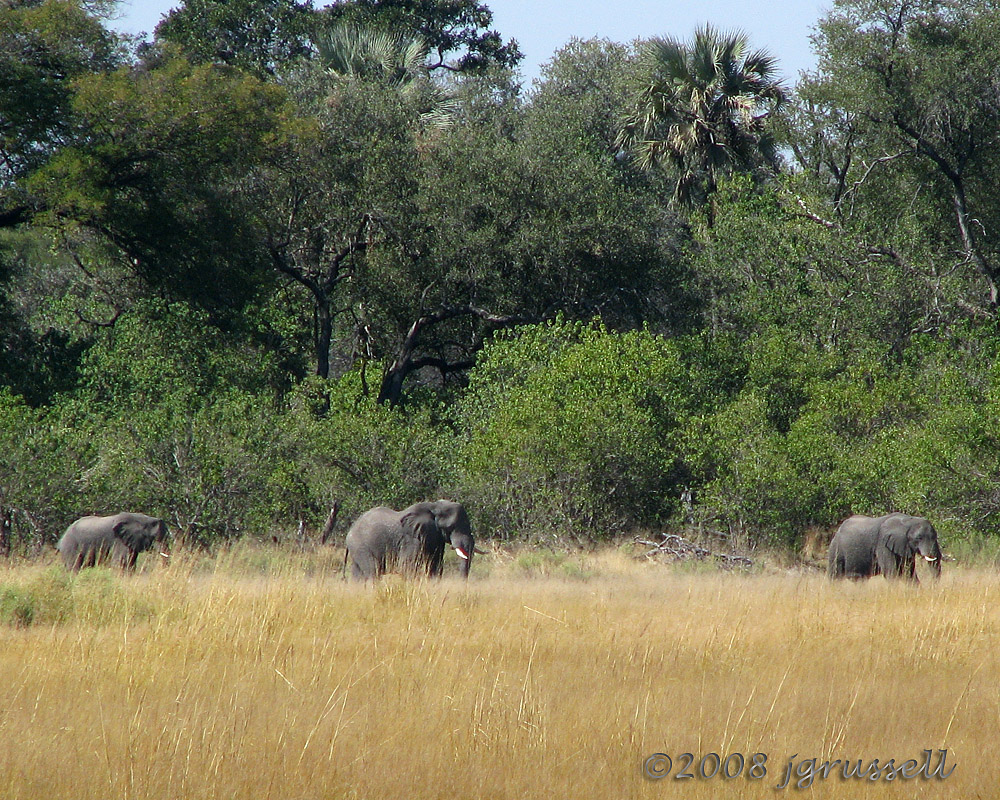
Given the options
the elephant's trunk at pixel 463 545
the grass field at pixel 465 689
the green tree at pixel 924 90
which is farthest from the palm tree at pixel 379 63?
the grass field at pixel 465 689

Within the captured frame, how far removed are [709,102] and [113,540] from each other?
62.3 ft

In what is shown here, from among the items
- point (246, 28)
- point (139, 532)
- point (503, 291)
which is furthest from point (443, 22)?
point (139, 532)

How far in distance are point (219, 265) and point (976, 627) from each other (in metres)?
17.7

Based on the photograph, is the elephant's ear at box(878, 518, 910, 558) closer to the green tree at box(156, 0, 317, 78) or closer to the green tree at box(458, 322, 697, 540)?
the green tree at box(458, 322, 697, 540)

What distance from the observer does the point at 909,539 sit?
14.8 meters

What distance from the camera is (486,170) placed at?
26.5 metres

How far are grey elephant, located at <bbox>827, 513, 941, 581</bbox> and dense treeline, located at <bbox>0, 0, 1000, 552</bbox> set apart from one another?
3415 mm

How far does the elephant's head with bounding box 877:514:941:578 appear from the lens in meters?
14.5

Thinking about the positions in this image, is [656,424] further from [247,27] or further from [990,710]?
[247,27]

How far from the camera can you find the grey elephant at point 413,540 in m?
14.1

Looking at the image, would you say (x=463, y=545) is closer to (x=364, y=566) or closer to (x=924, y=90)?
(x=364, y=566)

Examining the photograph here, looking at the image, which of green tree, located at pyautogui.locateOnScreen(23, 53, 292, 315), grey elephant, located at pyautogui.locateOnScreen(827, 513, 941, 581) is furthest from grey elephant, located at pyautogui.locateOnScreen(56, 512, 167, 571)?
grey elephant, located at pyautogui.locateOnScreen(827, 513, 941, 581)

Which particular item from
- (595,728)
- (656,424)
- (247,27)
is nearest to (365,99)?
(656,424)

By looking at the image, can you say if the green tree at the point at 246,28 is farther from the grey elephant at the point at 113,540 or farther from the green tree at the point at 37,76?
the grey elephant at the point at 113,540
